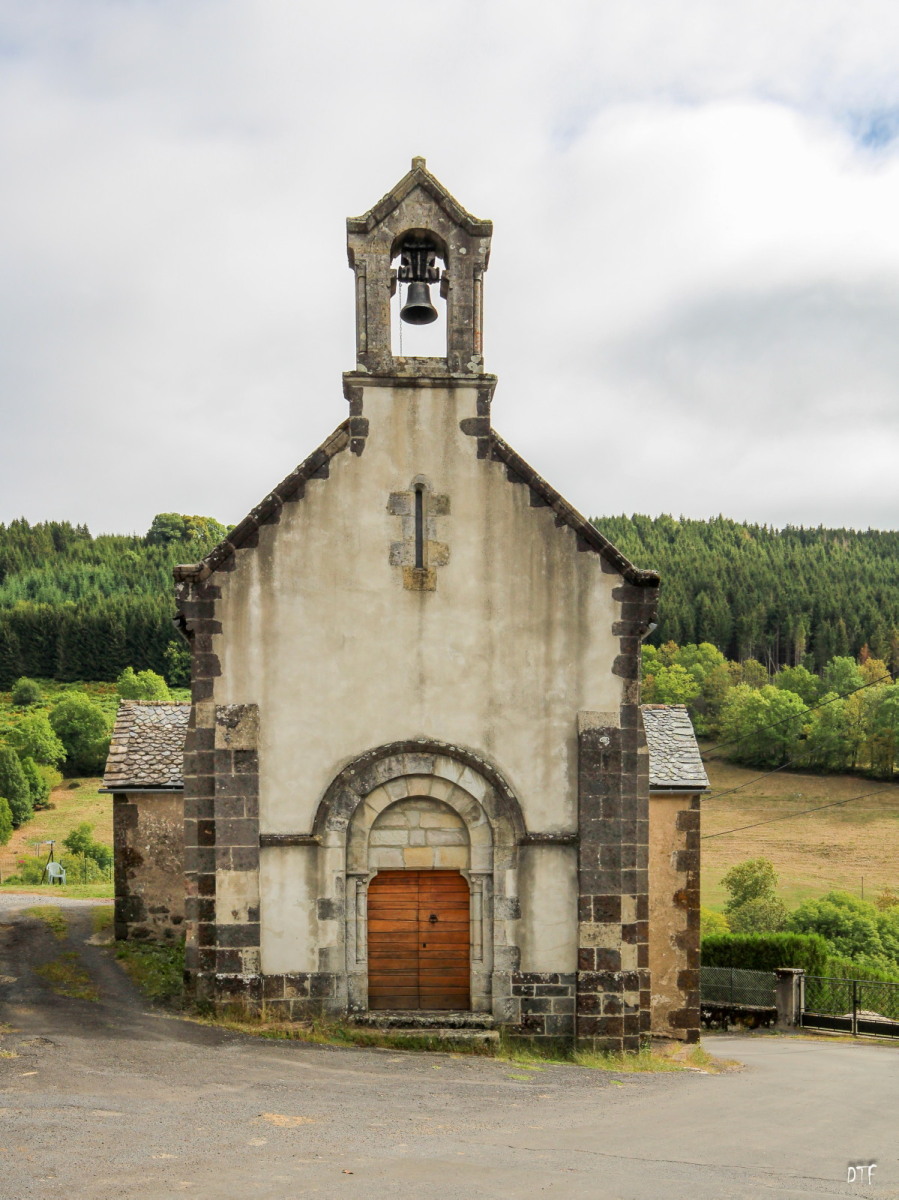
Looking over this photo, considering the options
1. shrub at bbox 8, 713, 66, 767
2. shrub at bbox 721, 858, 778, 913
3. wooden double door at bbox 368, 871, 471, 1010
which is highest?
wooden double door at bbox 368, 871, 471, 1010

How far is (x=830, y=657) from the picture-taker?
404ft

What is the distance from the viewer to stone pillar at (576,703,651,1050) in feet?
42.2

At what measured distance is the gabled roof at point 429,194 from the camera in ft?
44.1

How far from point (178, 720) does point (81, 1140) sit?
42.6ft

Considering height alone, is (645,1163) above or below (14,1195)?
below

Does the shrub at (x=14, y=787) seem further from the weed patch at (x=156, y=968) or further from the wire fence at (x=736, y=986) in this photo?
the weed patch at (x=156, y=968)

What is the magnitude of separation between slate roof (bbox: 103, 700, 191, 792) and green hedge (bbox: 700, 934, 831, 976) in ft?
59.0

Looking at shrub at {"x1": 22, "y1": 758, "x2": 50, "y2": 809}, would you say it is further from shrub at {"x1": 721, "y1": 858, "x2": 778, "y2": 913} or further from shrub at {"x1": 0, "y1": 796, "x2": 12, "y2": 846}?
shrub at {"x1": 721, "y1": 858, "x2": 778, "y2": 913}

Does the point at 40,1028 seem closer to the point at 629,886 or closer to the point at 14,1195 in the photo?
the point at 14,1195

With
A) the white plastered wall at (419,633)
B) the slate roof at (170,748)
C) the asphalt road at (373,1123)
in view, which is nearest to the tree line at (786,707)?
the slate roof at (170,748)

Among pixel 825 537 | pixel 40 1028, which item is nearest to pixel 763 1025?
pixel 40 1028

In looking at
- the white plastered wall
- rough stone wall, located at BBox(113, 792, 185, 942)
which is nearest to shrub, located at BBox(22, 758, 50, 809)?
rough stone wall, located at BBox(113, 792, 185, 942)

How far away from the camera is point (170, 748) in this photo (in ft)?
63.9

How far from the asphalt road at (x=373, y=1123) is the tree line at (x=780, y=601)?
113m
